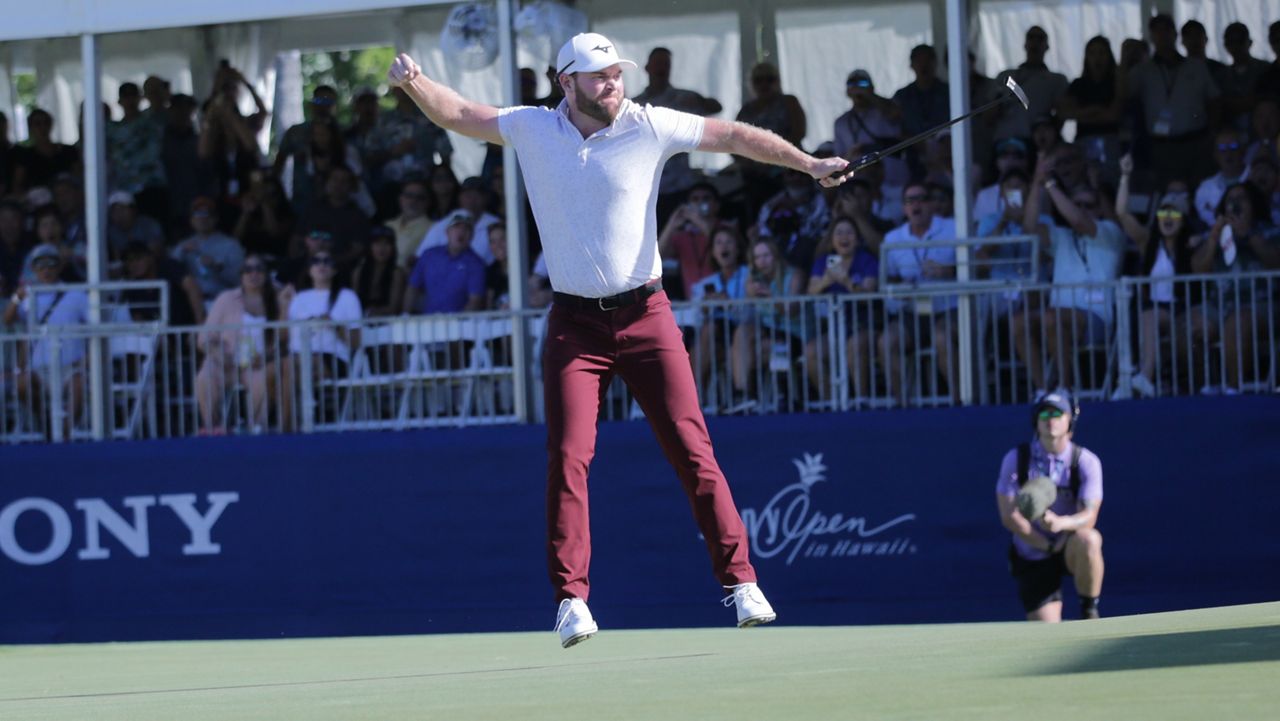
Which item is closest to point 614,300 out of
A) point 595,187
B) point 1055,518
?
point 595,187

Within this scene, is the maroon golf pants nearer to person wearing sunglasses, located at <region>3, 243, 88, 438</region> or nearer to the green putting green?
the green putting green

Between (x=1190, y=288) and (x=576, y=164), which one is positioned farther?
(x=1190, y=288)

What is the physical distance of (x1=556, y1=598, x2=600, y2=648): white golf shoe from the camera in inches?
285

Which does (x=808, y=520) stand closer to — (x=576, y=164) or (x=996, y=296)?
(x=996, y=296)

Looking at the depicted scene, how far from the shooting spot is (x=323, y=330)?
46.9 feet

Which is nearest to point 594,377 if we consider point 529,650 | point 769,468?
point 529,650

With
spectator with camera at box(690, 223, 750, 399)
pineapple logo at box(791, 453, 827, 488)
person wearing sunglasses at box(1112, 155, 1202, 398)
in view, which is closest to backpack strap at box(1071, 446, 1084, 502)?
person wearing sunglasses at box(1112, 155, 1202, 398)

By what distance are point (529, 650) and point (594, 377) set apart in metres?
2.64

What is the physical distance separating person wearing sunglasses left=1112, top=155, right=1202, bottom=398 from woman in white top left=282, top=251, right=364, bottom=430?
5351 millimetres

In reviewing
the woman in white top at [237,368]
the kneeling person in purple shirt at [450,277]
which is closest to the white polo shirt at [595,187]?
the kneeling person in purple shirt at [450,277]

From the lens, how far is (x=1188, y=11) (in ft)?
48.6

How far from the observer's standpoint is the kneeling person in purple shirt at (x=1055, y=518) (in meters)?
11.7

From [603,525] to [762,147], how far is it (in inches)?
268

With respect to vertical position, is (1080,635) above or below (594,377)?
below
